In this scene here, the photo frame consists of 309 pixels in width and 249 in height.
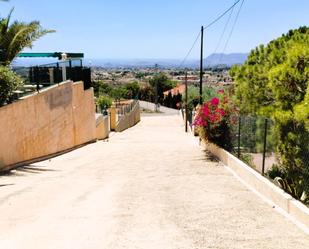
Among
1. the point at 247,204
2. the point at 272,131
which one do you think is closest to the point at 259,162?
the point at 272,131

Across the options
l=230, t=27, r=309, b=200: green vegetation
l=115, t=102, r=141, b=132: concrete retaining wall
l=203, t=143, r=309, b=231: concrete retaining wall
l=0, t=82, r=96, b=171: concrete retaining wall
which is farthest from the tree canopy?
l=115, t=102, r=141, b=132: concrete retaining wall

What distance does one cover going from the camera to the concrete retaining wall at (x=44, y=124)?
1355 centimetres

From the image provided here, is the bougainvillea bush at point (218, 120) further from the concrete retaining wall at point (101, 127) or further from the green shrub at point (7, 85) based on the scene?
the concrete retaining wall at point (101, 127)

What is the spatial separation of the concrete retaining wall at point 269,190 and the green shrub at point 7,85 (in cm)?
691

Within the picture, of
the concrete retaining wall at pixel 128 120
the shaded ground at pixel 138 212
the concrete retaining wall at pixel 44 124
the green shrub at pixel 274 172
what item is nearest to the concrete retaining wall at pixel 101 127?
the concrete retaining wall at pixel 44 124

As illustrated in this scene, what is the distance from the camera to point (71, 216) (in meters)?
7.44

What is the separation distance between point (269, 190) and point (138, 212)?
2717mm

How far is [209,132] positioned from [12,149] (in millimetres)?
6351

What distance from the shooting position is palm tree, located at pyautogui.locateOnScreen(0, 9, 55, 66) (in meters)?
15.8

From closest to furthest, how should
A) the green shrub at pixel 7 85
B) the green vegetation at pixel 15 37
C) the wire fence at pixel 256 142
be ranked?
the wire fence at pixel 256 142 → the green shrub at pixel 7 85 → the green vegetation at pixel 15 37

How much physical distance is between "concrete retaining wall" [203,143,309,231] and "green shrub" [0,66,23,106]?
6.91 m

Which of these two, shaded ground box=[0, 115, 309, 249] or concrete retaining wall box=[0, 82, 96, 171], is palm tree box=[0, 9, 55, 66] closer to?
concrete retaining wall box=[0, 82, 96, 171]

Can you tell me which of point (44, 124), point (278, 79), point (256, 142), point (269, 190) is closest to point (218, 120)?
point (256, 142)

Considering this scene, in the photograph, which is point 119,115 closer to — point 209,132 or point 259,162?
point 209,132
